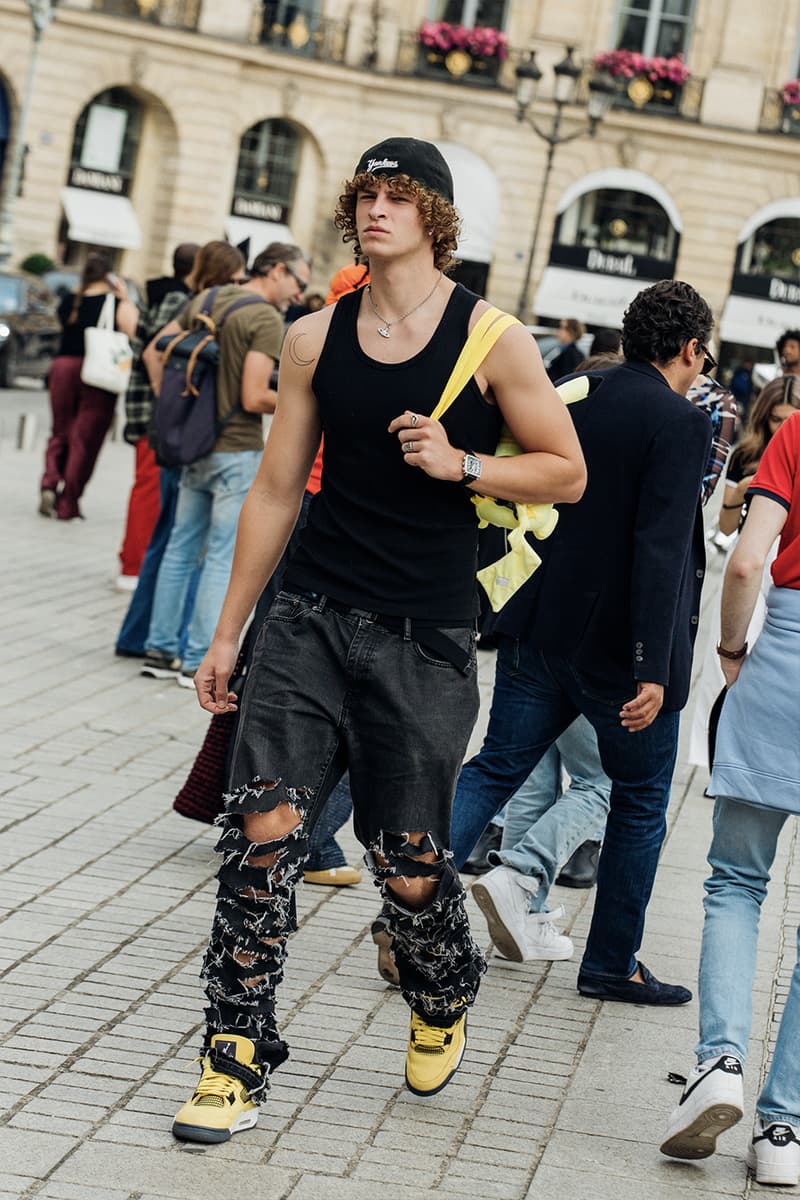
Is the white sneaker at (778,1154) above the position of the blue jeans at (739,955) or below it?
below

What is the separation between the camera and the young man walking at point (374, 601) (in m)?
4.08

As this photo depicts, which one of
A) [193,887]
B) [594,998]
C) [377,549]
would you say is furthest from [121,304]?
[377,549]

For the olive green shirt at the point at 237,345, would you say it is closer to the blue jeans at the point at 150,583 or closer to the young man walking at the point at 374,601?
the blue jeans at the point at 150,583

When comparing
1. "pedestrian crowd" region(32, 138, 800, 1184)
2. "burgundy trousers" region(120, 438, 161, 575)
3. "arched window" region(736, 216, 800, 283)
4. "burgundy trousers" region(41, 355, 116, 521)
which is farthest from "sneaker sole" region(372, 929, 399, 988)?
"arched window" region(736, 216, 800, 283)

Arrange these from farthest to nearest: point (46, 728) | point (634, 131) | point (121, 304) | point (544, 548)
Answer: point (634, 131) < point (121, 304) < point (46, 728) < point (544, 548)

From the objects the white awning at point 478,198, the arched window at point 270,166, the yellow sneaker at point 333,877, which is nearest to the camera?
the yellow sneaker at point 333,877

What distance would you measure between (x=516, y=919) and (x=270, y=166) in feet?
129

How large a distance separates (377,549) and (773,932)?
282cm

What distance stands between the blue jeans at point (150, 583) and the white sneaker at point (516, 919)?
13.8 ft

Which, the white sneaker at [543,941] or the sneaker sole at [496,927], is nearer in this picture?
the sneaker sole at [496,927]

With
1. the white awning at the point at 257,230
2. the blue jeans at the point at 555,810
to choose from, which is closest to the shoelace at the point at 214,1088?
the blue jeans at the point at 555,810

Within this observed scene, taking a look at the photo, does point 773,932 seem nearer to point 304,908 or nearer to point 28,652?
point 304,908

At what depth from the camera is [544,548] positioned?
539 cm

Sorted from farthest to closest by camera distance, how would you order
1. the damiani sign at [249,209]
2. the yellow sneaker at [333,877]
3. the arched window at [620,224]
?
the arched window at [620,224]
the damiani sign at [249,209]
the yellow sneaker at [333,877]
